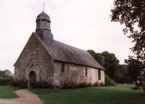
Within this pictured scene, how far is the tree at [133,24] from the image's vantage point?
19438 millimetres

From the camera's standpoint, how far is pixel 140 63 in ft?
65.6

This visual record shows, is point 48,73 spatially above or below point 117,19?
below

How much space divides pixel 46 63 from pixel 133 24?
16.2 m

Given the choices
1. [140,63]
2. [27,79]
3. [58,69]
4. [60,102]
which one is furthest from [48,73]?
[140,63]

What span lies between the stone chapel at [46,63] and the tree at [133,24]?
14253 millimetres

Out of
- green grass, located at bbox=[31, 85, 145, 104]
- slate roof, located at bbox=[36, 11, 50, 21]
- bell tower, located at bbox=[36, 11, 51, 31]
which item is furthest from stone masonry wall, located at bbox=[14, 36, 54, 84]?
green grass, located at bbox=[31, 85, 145, 104]

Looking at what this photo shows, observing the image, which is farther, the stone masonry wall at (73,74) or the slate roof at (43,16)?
the slate roof at (43,16)

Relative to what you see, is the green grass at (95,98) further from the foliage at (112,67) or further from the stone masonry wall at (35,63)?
the foliage at (112,67)

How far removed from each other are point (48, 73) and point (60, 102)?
45.4 ft

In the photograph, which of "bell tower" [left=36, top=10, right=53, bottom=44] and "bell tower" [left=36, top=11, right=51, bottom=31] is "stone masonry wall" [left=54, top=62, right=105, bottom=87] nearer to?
"bell tower" [left=36, top=10, right=53, bottom=44]

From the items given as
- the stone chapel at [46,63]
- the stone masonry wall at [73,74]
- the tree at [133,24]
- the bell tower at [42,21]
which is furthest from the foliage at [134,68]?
the bell tower at [42,21]

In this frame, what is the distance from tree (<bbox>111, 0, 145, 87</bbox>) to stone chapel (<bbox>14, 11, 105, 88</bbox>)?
1425 centimetres

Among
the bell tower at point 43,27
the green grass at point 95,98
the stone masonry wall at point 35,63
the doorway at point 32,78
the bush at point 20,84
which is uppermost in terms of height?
the bell tower at point 43,27

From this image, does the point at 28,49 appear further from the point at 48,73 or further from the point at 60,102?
the point at 60,102
